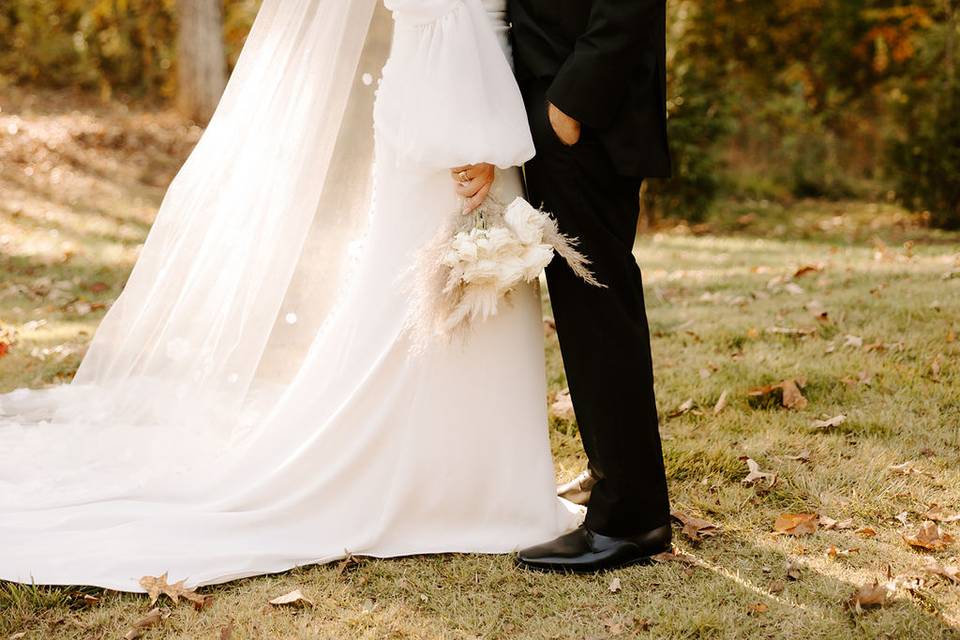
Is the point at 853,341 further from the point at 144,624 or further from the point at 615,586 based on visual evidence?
the point at 144,624

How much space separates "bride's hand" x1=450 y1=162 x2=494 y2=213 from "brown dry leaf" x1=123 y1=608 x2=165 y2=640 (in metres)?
1.40

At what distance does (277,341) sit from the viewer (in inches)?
135

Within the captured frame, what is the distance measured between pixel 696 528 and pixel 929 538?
71 cm

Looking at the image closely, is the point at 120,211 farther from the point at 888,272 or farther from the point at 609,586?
the point at 609,586

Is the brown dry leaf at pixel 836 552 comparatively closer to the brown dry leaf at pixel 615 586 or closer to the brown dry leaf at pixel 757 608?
the brown dry leaf at pixel 757 608

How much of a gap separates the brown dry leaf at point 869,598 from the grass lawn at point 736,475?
0.8 inches

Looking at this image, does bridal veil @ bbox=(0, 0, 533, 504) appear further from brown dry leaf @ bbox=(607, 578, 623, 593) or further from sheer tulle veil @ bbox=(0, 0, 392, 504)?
brown dry leaf @ bbox=(607, 578, 623, 593)

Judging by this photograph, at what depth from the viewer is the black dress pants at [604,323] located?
261cm

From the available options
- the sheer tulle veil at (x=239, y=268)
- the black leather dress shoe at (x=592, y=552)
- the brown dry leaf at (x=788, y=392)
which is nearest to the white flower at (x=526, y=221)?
the sheer tulle veil at (x=239, y=268)

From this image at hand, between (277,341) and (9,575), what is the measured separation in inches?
46.2

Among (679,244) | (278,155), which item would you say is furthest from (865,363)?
(679,244)

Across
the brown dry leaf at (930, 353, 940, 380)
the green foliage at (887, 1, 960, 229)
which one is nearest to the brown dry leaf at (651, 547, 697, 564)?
the brown dry leaf at (930, 353, 940, 380)

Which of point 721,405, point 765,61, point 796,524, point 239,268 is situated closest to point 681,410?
point 721,405

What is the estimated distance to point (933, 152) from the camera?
10570 mm
